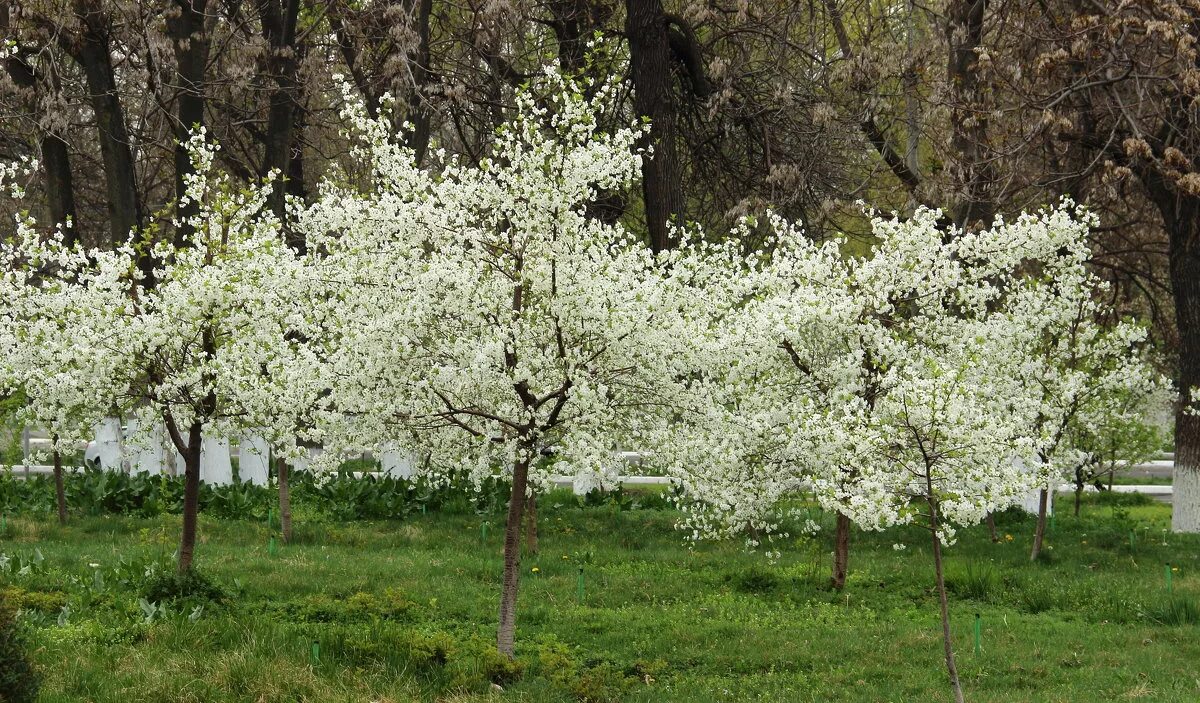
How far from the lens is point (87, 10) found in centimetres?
1461

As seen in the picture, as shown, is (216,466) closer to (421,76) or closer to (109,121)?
(109,121)

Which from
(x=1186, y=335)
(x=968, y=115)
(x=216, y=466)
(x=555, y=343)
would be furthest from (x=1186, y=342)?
(x=216, y=466)

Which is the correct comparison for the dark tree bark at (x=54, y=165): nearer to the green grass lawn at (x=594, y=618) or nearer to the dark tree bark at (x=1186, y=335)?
the green grass lawn at (x=594, y=618)

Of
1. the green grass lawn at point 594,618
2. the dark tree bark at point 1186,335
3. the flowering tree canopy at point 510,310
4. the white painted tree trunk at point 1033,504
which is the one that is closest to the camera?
the green grass lawn at point 594,618

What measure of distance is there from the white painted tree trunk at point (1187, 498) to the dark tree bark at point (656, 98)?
7.48 metres

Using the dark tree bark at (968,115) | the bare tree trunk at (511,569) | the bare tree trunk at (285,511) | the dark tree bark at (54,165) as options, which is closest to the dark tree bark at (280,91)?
the dark tree bark at (54,165)

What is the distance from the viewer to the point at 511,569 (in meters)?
9.23

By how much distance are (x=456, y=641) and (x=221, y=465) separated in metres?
10.0

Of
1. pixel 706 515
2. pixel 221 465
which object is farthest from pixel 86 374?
pixel 221 465

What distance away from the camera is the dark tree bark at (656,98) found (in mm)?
15828

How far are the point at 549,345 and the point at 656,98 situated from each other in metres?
7.79

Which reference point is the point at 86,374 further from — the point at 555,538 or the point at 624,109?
the point at 624,109

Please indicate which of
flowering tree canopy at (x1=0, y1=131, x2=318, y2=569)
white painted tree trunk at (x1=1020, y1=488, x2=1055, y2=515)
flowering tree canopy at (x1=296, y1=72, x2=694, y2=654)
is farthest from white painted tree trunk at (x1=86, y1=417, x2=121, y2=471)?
white painted tree trunk at (x1=1020, y1=488, x2=1055, y2=515)

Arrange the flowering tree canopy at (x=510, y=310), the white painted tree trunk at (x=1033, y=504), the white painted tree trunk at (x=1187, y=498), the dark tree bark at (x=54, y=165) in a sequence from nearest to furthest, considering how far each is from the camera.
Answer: the flowering tree canopy at (x=510, y=310), the white painted tree trunk at (x=1187, y=498), the dark tree bark at (x=54, y=165), the white painted tree trunk at (x=1033, y=504)
